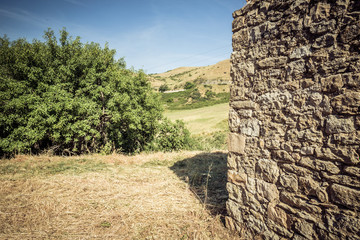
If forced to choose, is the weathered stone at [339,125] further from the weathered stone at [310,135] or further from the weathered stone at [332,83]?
the weathered stone at [332,83]

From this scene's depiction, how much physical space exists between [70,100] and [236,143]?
31.3 feet

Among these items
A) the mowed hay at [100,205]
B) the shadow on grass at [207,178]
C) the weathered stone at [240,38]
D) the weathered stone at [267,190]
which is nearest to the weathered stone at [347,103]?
the weathered stone at [267,190]

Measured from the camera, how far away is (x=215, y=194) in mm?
4941

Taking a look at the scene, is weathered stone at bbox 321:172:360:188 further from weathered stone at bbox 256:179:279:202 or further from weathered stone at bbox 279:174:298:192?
weathered stone at bbox 256:179:279:202

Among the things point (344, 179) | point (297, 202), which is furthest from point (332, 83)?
point (297, 202)

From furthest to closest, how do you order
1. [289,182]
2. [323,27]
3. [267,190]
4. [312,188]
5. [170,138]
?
[170,138] < [267,190] < [289,182] < [312,188] < [323,27]

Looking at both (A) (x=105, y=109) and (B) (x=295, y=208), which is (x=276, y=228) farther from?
(A) (x=105, y=109)

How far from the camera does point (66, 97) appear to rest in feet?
31.7

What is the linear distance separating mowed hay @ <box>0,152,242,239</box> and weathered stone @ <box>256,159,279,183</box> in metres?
1.25

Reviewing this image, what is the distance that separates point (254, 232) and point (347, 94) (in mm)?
2368

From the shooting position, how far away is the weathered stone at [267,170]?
2.75 m

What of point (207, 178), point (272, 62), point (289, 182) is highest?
point (272, 62)

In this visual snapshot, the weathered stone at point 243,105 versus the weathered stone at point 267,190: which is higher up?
the weathered stone at point 243,105

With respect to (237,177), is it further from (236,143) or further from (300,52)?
(300,52)
